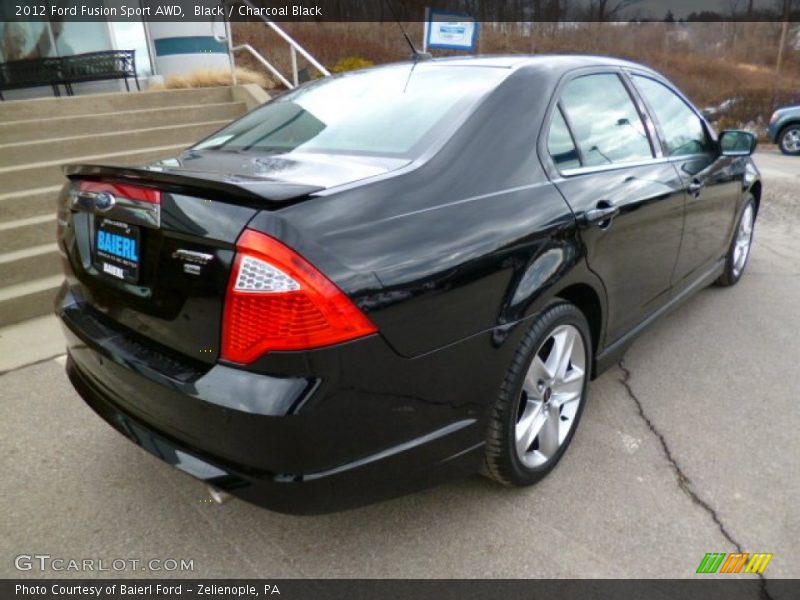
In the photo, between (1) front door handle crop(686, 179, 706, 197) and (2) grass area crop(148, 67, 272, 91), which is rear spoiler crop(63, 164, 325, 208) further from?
(2) grass area crop(148, 67, 272, 91)

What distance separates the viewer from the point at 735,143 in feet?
12.4

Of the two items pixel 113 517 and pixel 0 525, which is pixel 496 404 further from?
pixel 0 525

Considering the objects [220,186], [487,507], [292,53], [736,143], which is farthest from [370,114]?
[292,53]

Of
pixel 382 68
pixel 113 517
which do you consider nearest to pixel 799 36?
pixel 382 68

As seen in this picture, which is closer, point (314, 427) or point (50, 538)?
point (314, 427)

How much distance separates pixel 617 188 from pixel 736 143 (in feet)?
5.69

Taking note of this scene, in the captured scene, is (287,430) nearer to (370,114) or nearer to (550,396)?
(550,396)

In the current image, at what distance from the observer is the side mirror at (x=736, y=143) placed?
3.77 metres

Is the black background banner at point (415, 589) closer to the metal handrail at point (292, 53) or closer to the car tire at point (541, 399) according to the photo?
the car tire at point (541, 399)

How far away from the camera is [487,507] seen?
7.52 feet

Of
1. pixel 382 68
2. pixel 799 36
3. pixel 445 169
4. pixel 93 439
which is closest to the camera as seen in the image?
pixel 445 169

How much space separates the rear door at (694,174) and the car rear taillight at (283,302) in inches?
95.2

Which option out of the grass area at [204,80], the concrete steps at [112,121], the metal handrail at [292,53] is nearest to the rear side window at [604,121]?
the metal handrail at [292,53]

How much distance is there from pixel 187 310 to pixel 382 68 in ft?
5.76
